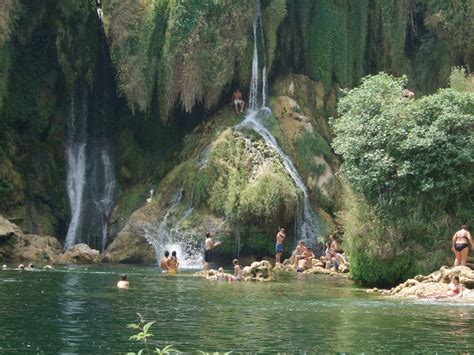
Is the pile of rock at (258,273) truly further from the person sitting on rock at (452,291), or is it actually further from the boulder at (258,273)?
the person sitting on rock at (452,291)

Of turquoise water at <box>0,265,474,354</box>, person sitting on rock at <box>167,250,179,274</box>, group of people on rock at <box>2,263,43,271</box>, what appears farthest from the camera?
person sitting on rock at <box>167,250,179,274</box>

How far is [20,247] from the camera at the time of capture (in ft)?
115

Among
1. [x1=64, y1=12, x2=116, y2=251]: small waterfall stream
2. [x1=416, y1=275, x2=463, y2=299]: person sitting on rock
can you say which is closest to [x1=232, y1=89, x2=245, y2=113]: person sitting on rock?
[x1=64, y1=12, x2=116, y2=251]: small waterfall stream

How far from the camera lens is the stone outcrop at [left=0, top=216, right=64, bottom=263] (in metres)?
34.6

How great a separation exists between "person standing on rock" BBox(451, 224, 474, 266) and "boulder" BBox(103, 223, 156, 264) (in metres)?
15.7

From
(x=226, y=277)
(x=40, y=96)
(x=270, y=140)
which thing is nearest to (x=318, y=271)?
(x=226, y=277)

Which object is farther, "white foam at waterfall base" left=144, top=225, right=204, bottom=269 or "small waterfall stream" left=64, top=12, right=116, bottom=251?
"small waterfall stream" left=64, top=12, right=116, bottom=251

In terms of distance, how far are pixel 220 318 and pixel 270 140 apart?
75.0 feet

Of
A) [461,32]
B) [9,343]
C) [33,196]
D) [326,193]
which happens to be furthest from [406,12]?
[9,343]

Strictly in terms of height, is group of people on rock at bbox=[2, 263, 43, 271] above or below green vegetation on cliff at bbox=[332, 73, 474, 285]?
below

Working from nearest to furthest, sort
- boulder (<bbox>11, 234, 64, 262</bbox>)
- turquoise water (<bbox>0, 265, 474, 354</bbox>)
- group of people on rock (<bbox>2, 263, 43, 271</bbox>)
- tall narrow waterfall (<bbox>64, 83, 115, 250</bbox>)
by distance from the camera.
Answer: turquoise water (<bbox>0, 265, 474, 354</bbox>) < group of people on rock (<bbox>2, 263, 43, 271</bbox>) < boulder (<bbox>11, 234, 64, 262</bbox>) < tall narrow waterfall (<bbox>64, 83, 115, 250</bbox>)

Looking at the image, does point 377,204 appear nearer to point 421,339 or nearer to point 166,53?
point 421,339

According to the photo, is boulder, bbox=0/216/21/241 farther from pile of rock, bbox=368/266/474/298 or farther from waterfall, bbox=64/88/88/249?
pile of rock, bbox=368/266/474/298

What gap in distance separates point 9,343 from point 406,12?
36.7 metres
